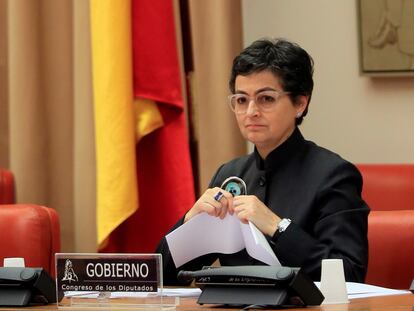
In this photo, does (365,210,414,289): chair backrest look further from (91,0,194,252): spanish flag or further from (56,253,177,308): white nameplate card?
(91,0,194,252): spanish flag

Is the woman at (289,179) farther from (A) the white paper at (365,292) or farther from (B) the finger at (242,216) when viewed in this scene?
(A) the white paper at (365,292)

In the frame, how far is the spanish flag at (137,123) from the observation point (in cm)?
405

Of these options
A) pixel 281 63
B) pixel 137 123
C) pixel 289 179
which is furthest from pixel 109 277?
pixel 137 123

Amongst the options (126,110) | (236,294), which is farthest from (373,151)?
(236,294)

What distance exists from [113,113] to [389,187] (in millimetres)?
1144

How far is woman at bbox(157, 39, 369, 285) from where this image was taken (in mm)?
2850

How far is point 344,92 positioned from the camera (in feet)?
13.9

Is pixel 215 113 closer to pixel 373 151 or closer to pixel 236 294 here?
pixel 373 151

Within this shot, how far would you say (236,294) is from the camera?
88.7 inches

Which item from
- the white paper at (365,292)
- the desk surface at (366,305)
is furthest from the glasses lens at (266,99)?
the desk surface at (366,305)

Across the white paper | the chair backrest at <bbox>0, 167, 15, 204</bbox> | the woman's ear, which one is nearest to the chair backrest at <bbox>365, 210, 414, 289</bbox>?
the woman's ear

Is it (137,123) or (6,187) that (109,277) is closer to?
(137,123)

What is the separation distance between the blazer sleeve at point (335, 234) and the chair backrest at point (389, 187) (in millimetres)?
658

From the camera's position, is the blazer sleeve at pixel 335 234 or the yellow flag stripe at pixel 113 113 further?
the yellow flag stripe at pixel 113 113
